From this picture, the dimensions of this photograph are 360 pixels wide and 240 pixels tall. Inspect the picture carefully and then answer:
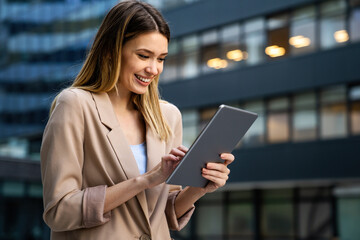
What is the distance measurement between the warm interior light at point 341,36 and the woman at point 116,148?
1827 cm

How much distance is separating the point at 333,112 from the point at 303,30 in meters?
3.38

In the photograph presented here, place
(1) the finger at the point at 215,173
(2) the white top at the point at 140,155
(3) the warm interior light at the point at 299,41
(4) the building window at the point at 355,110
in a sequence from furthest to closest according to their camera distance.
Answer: (3) the warm interior light at the point at 299,41 < (4) the building window at the point at 355,110 < (2) the white top at the point at 140,155 < (1) the finger at the point at 215,173

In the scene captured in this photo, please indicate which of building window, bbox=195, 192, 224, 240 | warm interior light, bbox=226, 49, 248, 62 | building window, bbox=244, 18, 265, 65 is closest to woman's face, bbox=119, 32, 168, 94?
building window, bbox=244, 18, 265, 65

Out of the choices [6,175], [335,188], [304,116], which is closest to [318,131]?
[304,116]

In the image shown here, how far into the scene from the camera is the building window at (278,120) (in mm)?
21234

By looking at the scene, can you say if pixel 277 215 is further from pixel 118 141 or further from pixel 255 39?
pixel 118 141

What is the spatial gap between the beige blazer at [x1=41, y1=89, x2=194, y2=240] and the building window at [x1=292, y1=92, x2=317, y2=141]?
18.6 meters

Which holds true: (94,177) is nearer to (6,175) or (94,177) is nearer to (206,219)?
(6,175)

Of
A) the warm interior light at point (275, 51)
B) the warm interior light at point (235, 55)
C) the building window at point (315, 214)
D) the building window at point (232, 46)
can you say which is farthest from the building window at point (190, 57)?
the building window at point (315, 214)

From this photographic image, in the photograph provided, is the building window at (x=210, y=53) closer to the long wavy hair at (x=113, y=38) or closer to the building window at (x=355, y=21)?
the building window at (x=355, y=21)

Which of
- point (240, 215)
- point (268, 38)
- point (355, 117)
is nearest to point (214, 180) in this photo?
point (355, 117)

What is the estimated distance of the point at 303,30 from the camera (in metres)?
20.9

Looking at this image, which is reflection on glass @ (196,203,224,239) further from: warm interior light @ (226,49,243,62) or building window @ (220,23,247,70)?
warm interior light @ (226,49,243,62)

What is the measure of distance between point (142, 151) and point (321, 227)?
1935cm
